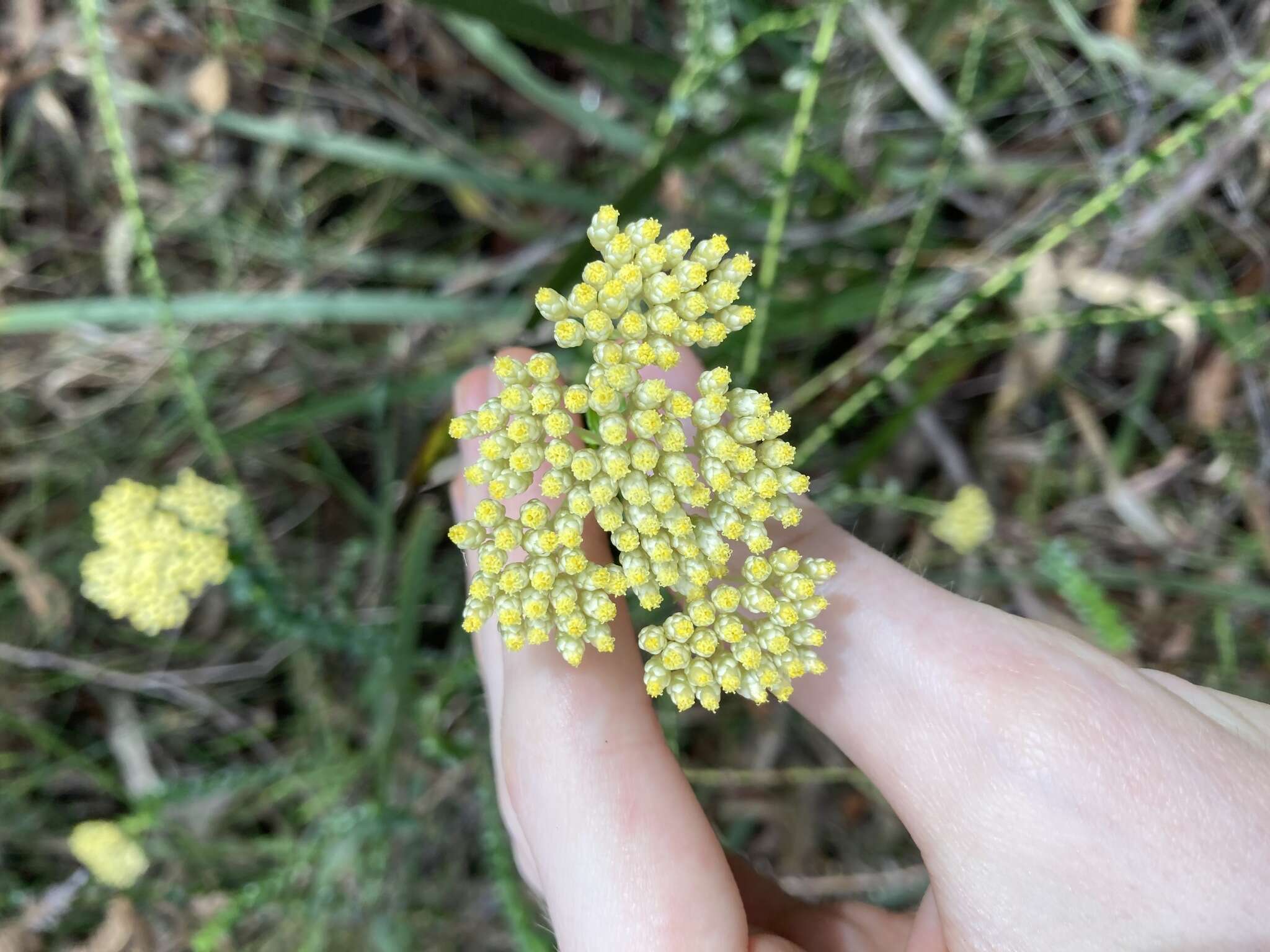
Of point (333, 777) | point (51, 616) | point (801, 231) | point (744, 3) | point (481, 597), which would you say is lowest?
point (333, 777)

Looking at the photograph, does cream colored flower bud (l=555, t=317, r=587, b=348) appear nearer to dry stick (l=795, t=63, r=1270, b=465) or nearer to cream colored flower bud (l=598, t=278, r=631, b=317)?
cream colored flower bud (l=598, t=278, r=631, b=317)

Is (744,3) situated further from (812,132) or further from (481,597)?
(481,597)

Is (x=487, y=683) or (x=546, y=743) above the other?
(x=487, y=683)

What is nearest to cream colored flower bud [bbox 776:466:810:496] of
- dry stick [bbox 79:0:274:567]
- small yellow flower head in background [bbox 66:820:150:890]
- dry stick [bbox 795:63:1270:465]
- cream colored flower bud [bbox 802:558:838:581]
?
cream colored flower bud [bbox 802:558:838:581]

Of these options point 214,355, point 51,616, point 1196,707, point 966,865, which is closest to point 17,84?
point 214,355

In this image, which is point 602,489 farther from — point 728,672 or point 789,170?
point 789,170

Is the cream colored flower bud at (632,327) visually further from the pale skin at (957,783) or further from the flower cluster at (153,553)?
the flower cluster at (153,553)

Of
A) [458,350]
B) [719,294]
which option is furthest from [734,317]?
[458,350]
